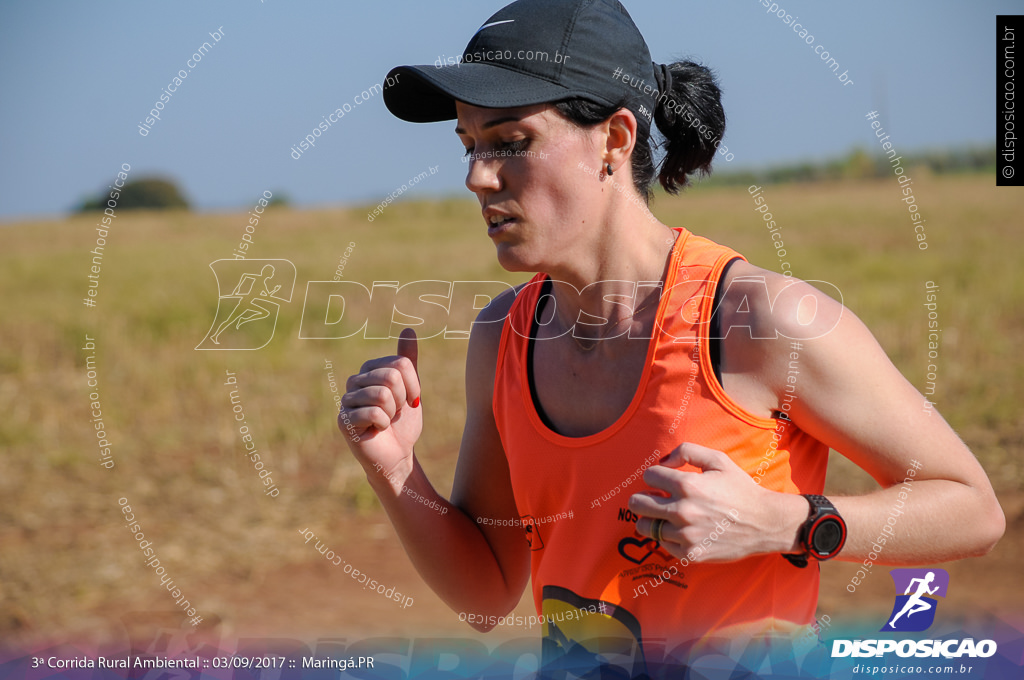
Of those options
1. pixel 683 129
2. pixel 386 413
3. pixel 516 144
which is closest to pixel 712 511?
pixel 386 413

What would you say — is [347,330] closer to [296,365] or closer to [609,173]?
[296,365]

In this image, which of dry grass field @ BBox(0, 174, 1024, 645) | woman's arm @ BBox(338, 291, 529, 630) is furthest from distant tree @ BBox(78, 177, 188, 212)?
Answer: woman's arm @ BBox(338, 291, 529, 630)

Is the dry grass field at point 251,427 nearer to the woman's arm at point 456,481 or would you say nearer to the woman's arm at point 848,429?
the woman's arm at point 456,481

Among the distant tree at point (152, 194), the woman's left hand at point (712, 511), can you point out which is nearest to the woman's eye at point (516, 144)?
the woman's left hand at point (712, 511)

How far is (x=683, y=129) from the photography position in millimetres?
1989

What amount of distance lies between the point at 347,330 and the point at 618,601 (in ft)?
26.8

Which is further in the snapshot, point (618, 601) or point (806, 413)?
point (618, 601)

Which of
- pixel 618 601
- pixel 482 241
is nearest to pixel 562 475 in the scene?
pixel 618 601

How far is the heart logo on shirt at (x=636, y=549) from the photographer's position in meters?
1.64

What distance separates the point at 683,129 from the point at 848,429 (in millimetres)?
828

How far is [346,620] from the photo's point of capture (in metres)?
4.49

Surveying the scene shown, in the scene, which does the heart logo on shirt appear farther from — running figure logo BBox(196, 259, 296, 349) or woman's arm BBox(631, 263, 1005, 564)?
running figure logo BBox(196, 259, 296, 349)

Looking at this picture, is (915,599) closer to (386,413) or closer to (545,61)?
(386,413)

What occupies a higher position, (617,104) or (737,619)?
(617,104)
